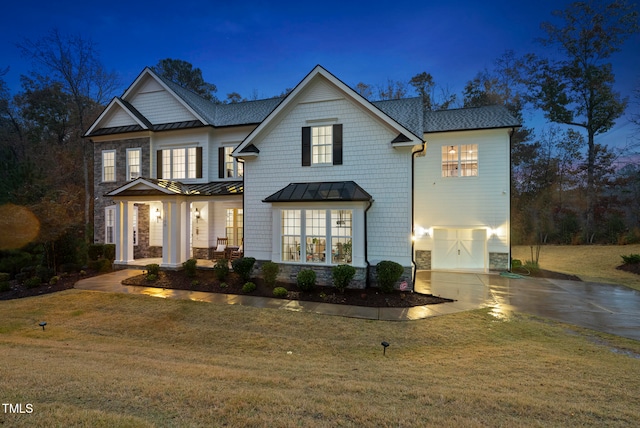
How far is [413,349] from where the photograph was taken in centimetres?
603

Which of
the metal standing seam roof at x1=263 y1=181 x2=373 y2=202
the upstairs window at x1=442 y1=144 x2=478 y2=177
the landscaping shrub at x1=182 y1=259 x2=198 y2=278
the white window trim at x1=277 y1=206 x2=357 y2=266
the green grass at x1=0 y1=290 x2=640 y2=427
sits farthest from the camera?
the upstairs window at x1=442 y1=144 x2=478 y2=177

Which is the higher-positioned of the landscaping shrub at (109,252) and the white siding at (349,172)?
the white siding at (349,172)

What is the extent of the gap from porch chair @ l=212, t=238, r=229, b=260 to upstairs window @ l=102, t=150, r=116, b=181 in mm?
7536

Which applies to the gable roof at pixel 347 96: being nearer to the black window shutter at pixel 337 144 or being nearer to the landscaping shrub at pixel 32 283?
the black window shutter at pixel 337 144

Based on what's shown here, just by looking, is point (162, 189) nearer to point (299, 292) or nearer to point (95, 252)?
point (95, 252)

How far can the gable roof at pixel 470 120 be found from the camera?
46.2ft

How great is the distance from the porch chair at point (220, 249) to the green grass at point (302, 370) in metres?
6.88

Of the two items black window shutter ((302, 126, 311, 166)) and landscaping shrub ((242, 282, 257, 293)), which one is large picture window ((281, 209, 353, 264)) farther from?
black window shutter ((302, 126, 311, 166))

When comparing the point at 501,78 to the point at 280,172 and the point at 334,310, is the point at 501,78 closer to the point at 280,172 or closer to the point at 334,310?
the point at 280,172

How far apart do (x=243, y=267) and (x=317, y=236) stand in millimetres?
3045

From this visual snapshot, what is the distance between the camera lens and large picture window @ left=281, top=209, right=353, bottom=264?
10930 mm

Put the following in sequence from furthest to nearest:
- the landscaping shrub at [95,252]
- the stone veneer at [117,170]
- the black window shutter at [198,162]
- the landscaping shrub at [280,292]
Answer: the stone veneer at [117,170] < the black window shutter at [198,162] < the landscaping shrub at [95,252] < the landscaping shrub at [280,292]

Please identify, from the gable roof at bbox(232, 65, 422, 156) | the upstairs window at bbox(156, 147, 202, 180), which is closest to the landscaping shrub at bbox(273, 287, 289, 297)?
the gable roof at bbox(232, 65, 422, 156)

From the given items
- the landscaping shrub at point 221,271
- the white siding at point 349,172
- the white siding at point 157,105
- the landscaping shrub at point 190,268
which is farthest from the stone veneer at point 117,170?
the landscaping shrub at point 221,271
